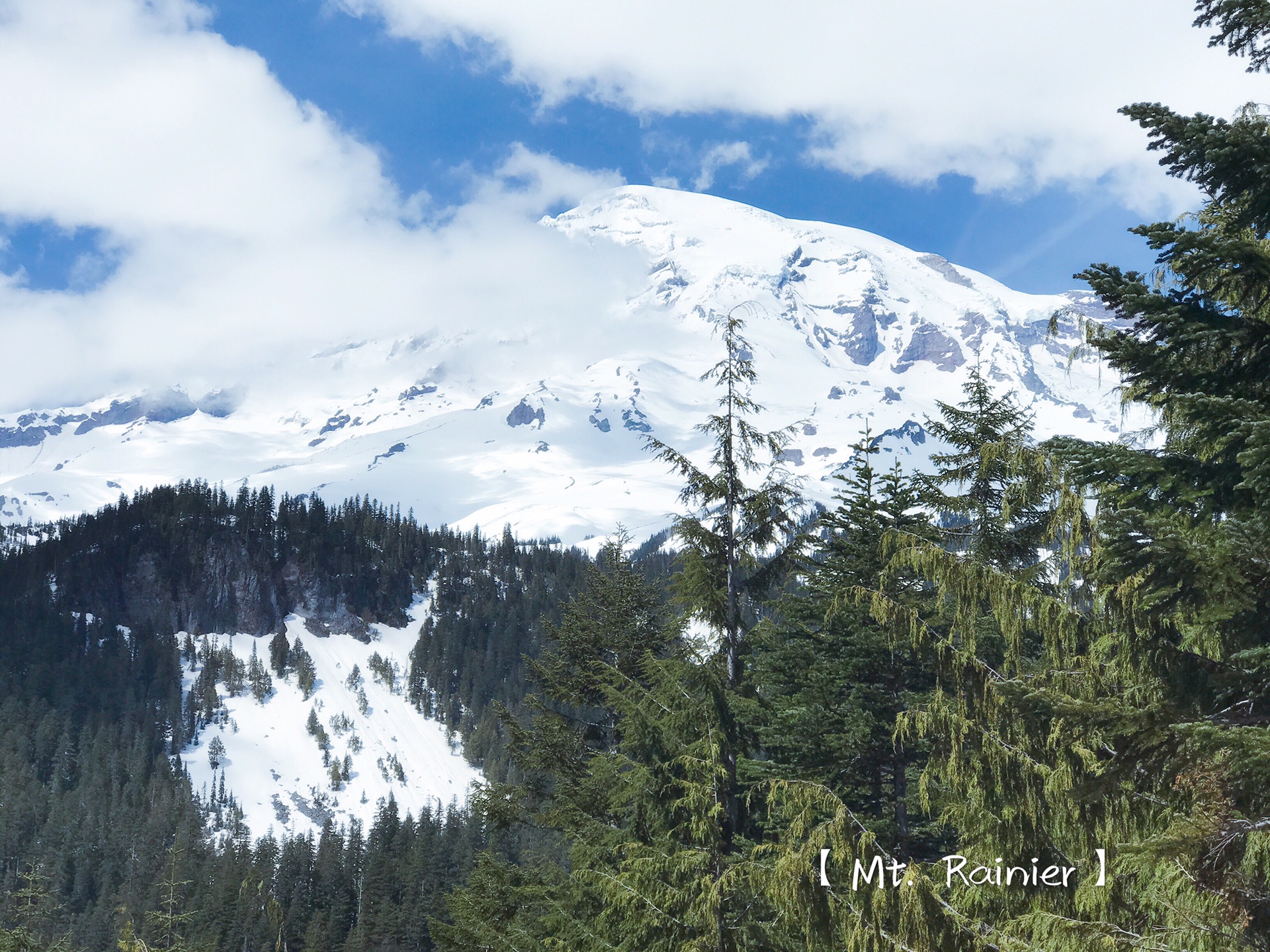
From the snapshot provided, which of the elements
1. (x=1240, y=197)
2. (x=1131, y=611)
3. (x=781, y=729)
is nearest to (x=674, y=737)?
(x=781, y=729)

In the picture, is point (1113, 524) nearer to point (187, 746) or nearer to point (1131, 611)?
point (1131, 611)

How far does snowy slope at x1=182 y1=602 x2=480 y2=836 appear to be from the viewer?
519ft

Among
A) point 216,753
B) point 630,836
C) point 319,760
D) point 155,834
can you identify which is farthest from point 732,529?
point 216,753

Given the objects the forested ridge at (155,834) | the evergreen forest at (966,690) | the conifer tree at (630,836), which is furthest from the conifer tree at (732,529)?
the forested ridge at (155,834)

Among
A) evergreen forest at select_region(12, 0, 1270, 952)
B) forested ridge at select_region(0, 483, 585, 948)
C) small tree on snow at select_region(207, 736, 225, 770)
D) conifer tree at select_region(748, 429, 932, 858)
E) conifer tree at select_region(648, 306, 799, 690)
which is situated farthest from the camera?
small tree on snow at select_region(207, 736, 225, 770)

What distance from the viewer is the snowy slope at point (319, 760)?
15825 centimetres

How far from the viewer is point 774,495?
1576 centimetres

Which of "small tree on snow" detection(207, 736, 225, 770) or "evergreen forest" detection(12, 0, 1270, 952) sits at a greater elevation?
"small tree on snow" detection(207, 736, 225, 770)

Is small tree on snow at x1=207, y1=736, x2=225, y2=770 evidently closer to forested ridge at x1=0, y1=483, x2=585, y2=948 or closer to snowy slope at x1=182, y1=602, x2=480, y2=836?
snowy slope at x1=182, y1=602, x2=480, y2=836

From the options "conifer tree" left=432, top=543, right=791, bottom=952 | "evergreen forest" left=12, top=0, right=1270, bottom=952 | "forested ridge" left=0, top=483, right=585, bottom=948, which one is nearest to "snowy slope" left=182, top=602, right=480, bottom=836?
"forested ridge" left=0, top=483, right=585, bottom=948

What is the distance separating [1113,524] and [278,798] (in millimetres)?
180585

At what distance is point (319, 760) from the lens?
172250 mm

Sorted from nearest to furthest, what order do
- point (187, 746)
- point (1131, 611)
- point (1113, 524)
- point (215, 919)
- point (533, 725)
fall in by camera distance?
point (1113, 524)
point (1131, 611)
point (533, 725)
point (215, 919)
point (187, 746)

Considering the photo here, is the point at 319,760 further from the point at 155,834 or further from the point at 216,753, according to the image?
the point at 155,834
